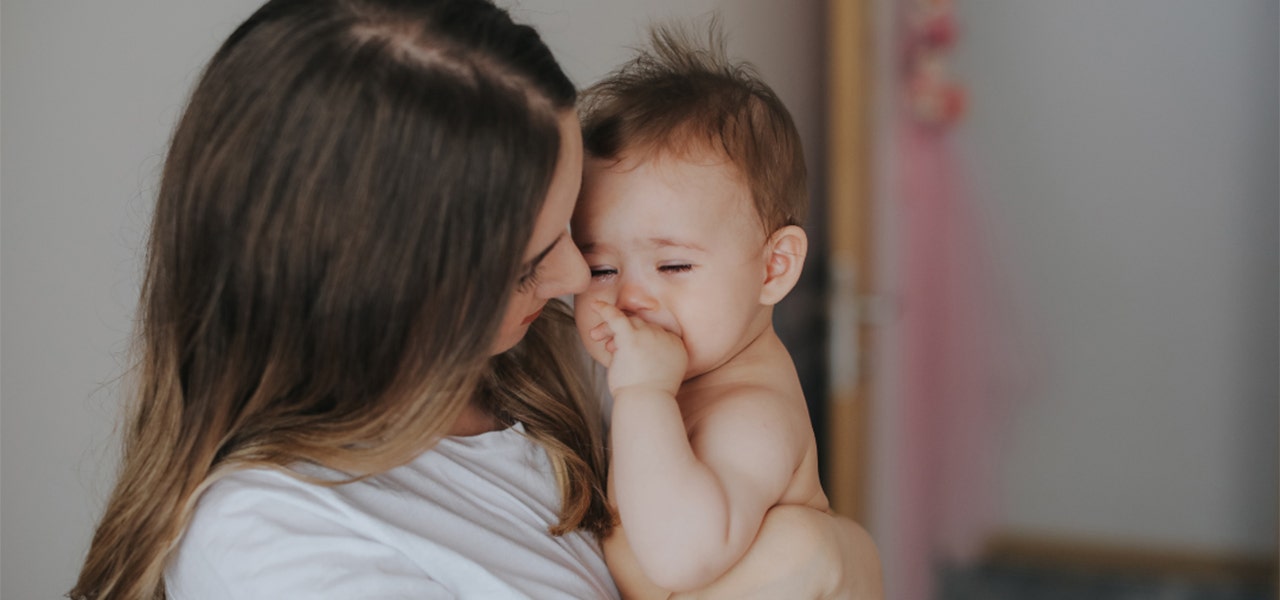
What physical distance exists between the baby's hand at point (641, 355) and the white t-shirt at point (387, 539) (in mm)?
134

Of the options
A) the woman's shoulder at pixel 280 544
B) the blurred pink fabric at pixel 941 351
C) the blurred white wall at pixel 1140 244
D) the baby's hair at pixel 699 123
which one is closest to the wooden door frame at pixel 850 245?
the blurred pink fabric at pixel 941 351

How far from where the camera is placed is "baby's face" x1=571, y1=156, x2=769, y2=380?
101cm

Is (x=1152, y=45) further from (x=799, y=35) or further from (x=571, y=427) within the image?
(x=571, y=427)

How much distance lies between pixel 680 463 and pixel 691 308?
18cm

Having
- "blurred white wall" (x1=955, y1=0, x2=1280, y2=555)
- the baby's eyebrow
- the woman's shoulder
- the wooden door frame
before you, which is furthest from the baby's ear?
"blurred white wall" (x1=955, y1=0, x2=1280, y2=555)

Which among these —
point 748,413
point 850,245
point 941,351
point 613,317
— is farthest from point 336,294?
point 941,351

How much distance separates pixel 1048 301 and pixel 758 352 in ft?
7.54

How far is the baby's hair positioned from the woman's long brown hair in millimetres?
197

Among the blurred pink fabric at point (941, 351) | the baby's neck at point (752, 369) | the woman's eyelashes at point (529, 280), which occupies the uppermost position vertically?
the woman's eyelashes at point (529, 280)

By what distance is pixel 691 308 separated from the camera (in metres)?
1.03

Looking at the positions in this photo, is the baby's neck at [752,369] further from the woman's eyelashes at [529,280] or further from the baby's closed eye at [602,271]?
the woman's eyelashes at [529,280]

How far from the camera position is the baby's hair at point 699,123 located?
103cm

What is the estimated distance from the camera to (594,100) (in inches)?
44.4

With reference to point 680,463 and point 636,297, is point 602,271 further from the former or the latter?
point 680,463
